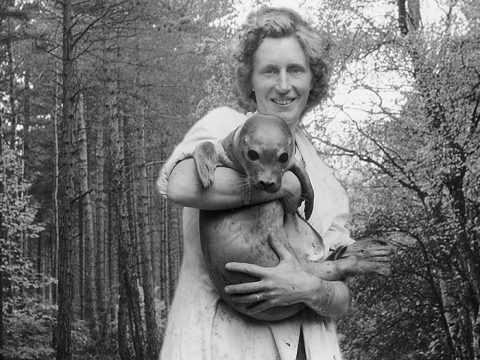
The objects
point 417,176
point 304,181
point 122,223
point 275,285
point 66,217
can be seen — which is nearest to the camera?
point 275,285

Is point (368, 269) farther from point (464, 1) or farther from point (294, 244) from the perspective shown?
point (464, 1)

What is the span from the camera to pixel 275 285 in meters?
1.74

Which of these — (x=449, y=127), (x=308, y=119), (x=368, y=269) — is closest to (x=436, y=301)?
(x=449, y=127)

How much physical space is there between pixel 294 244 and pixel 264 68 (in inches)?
21.7

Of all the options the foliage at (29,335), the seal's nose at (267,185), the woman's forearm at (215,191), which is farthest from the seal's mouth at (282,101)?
the foliage at (29,335)

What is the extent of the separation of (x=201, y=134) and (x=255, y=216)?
1.14 ft

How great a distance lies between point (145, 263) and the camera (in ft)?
57.1

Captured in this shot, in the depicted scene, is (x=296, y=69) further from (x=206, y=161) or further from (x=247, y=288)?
(x=247, y=288)

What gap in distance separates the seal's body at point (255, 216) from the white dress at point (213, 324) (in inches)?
2.9

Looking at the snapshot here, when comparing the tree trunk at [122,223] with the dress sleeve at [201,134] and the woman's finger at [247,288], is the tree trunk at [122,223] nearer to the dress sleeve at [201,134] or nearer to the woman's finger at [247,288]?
the dress sleeve at [201,134]

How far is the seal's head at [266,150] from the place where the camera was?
1646 millimetres

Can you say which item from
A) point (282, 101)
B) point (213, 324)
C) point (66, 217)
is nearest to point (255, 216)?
point (213, 324)

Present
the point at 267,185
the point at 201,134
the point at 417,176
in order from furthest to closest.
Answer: the point at 417,176 < the point at 201,134 < the point at 267,185

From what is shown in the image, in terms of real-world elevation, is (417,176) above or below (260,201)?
above
